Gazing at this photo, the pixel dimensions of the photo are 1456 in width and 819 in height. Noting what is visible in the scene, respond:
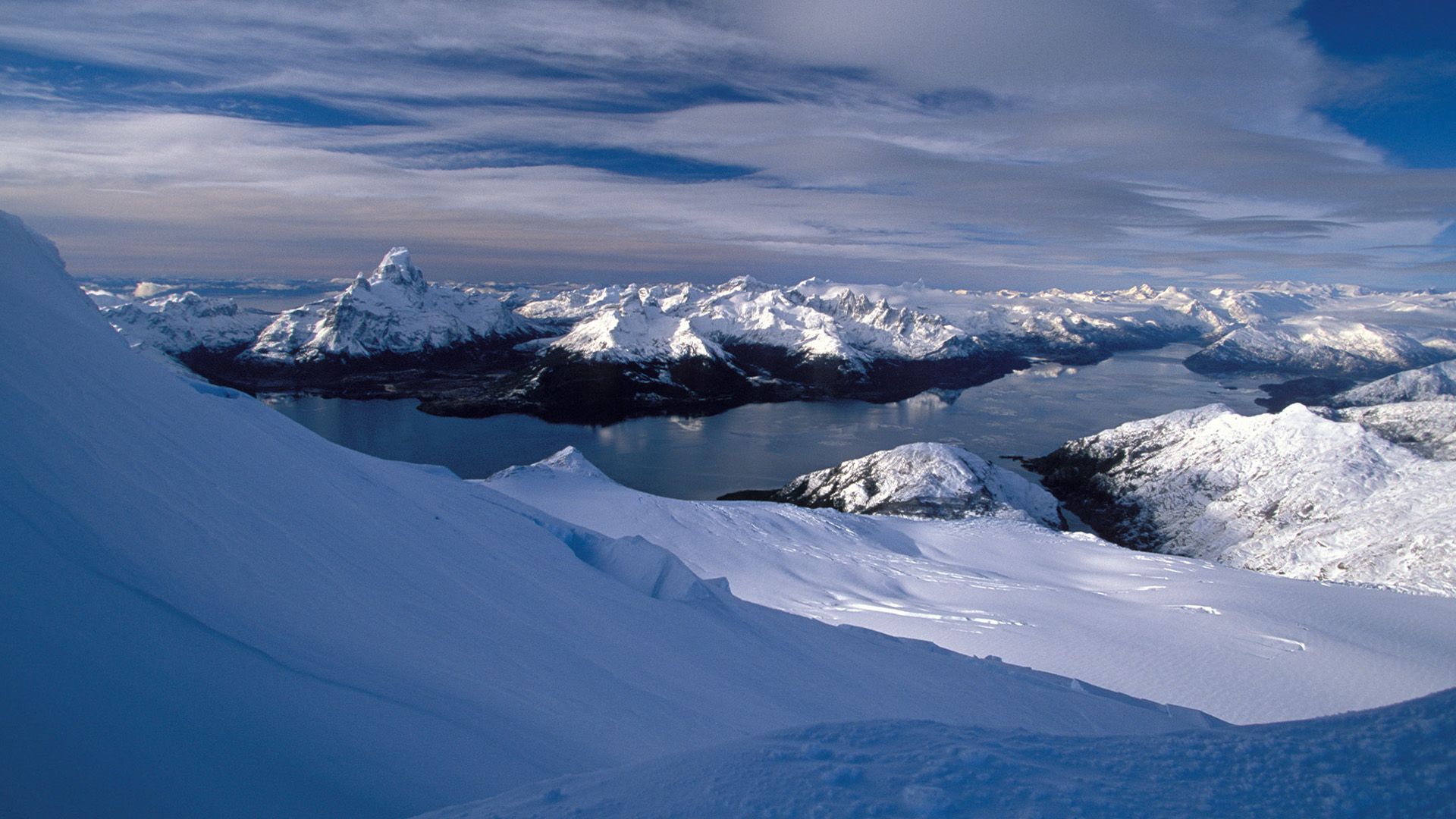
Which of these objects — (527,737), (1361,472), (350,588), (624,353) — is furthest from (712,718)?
(624,353)

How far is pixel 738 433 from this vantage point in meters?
118

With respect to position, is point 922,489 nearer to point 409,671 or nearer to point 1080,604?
point 1080,604

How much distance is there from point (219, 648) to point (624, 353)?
180 metres

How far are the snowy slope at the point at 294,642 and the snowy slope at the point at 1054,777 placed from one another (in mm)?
1229

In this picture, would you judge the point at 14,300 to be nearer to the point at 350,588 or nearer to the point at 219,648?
the point at 350,588

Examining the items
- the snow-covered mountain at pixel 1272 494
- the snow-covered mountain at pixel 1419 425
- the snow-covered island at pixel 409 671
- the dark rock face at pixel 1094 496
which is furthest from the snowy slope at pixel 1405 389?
the snow-covered island at pixel 409 671

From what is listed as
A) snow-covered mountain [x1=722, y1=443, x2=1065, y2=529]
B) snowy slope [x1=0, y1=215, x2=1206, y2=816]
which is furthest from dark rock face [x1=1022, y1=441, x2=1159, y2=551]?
snowy slope [x1=0, y1=215, x2=1206, y2=816]

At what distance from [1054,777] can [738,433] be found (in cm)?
11468

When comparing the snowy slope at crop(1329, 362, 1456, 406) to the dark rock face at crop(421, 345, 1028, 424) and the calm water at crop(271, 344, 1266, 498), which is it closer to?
the calm water at crop(271, 344, 1266, 498)

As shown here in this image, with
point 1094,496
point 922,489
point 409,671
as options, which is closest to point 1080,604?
point 409,671

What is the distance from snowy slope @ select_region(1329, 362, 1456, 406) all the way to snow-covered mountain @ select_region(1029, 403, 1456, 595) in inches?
3767

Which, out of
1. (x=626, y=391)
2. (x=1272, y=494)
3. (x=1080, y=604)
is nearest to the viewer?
(x=1080, y=604)

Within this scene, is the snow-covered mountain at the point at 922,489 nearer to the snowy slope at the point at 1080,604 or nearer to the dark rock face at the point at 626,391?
the snowy slope at the point at 1080,604

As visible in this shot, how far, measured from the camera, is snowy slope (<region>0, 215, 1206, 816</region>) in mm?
3484
